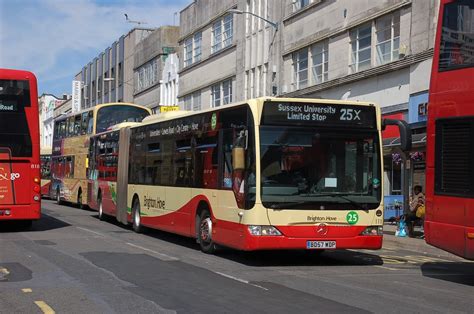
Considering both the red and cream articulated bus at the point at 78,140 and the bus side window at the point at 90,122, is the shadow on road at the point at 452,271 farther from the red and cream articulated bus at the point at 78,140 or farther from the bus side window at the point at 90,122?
the bus side window at the point at 90,122

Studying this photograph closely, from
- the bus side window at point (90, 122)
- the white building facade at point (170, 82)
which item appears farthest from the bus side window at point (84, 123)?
the white building facade at point (170, 82)

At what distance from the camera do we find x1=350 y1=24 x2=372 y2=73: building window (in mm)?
24688

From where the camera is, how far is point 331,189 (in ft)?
36.7

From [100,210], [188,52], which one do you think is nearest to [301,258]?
[100,210]

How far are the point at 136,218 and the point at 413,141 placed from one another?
10.1m

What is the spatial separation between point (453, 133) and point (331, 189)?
2.53 m

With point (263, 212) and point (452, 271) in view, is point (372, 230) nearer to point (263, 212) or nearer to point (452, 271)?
A: point (452, 271)

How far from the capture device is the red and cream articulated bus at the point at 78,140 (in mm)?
26266

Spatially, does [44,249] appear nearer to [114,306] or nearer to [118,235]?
[118,235]

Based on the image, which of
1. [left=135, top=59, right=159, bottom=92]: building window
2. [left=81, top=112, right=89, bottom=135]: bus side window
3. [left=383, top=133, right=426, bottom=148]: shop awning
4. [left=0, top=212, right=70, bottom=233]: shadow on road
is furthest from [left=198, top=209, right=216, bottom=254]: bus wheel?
[left=135, top=59, right=159, bottom=92]: building window

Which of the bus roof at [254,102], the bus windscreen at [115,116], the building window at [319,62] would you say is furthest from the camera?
the building window at [319,62]

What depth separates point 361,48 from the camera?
2516cm

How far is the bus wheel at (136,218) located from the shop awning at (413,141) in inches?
357

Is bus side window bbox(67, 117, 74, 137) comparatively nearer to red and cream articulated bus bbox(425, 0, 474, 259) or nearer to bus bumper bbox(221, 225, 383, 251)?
bus bumper bbox(221, 225, 383, 251)
